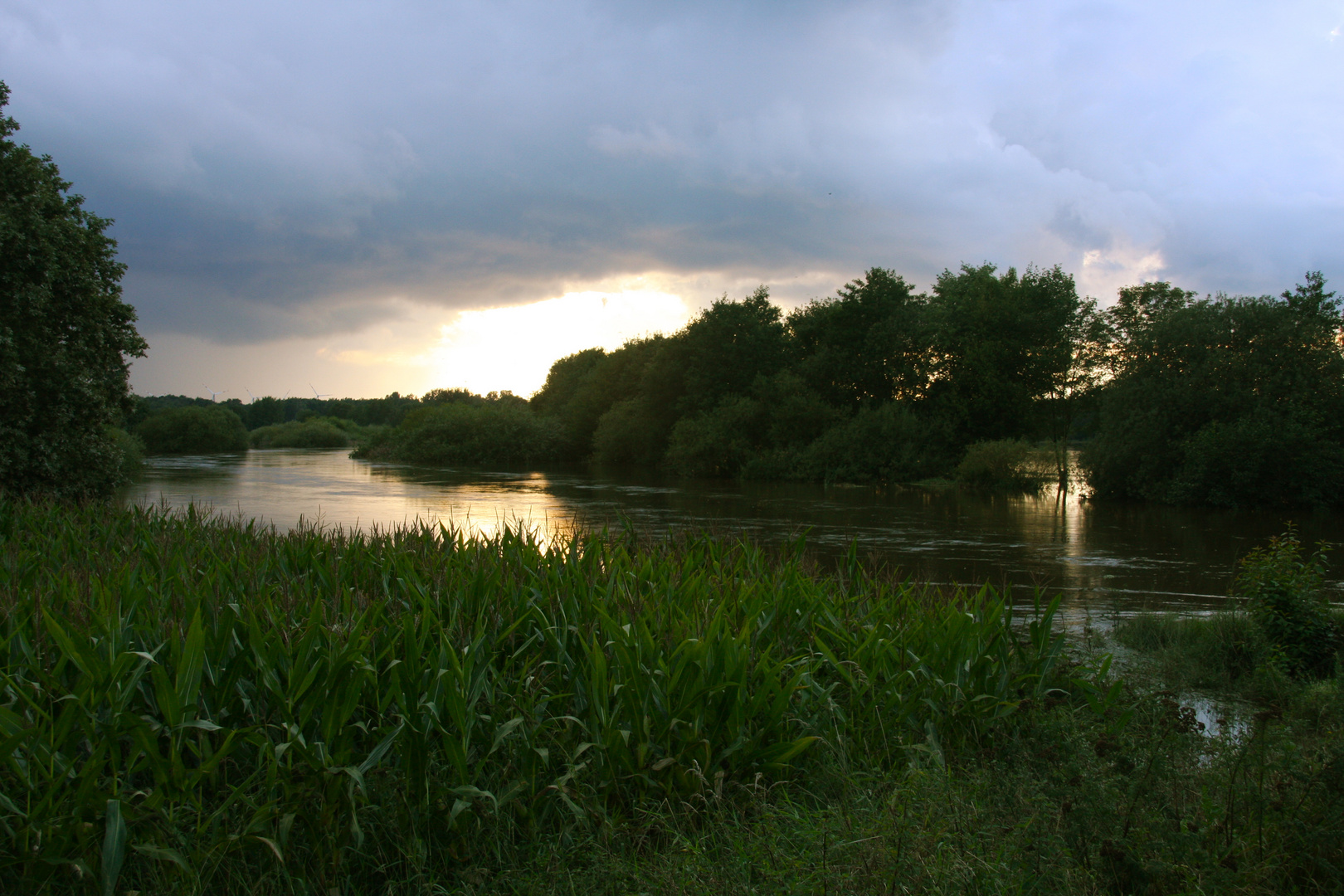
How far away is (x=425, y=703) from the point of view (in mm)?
3344

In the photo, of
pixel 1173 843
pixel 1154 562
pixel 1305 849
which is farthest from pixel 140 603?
pixel 1154 562

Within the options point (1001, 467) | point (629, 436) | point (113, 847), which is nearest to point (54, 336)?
point (113, 847)

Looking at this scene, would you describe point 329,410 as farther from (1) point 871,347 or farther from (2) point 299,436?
(1) point 871,347

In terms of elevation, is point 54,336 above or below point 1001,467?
above

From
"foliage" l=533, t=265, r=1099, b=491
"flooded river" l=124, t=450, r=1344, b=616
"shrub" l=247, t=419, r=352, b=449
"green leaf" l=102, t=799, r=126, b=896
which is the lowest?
"flooded river" l=124, t=450, r=1344, b=616

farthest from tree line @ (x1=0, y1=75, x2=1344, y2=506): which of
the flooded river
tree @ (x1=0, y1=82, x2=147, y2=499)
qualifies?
the flooded river

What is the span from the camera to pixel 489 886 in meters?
3.17

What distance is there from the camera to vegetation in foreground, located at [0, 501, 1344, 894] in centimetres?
300

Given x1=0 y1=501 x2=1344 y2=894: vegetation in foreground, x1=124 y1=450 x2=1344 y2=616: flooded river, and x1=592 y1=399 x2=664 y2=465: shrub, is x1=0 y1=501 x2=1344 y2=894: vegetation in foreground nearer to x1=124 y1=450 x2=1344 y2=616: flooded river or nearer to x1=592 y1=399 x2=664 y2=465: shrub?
x1=124 y1=450 x2=1344 y2=616: flooded river

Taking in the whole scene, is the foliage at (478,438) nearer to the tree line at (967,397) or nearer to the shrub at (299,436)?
the tree line at (967,397)

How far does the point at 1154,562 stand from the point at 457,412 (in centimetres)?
5201

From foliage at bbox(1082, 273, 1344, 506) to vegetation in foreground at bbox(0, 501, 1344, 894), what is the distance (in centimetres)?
2591

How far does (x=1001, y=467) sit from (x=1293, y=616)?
28.8 meters

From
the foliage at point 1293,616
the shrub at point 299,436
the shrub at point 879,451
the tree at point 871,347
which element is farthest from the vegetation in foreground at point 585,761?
the shrub at point 299,436
